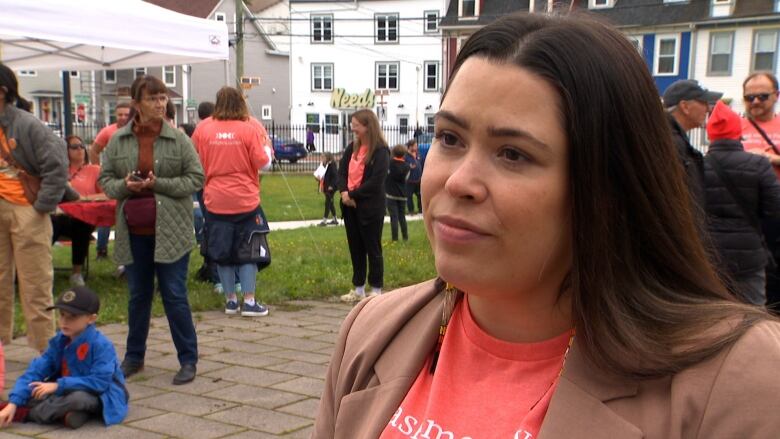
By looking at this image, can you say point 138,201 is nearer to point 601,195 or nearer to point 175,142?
point 175,142

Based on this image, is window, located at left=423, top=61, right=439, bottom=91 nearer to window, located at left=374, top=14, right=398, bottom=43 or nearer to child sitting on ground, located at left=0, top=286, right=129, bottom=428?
window, located at left=374, top=14, right=398, bottom=43

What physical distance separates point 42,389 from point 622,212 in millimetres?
4298

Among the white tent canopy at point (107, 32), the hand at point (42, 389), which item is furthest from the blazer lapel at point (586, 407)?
the white tent canopy at point (107, 32)

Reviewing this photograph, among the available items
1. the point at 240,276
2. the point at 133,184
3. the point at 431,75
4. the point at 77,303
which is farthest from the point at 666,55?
the point at 77,303

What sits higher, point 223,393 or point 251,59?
point 251,59

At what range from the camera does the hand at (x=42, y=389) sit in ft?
15.4

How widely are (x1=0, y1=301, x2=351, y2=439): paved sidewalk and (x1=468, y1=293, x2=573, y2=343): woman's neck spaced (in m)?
3.25

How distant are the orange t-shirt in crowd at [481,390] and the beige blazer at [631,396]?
41 mm

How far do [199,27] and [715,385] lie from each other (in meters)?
7.47

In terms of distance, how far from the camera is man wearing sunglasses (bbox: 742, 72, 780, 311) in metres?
5.82

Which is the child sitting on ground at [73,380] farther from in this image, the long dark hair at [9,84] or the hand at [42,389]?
the long dark hair at [9,84]

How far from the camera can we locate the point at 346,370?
67.4 inches

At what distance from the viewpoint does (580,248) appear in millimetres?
1378

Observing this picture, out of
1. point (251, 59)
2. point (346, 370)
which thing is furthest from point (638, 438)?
point (251, 59)
